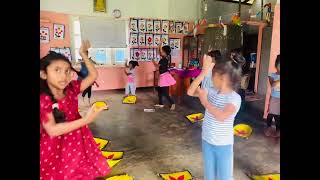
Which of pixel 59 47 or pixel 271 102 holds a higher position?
pixel 59 47

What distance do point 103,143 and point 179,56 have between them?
593mm

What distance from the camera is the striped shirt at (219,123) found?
37.4 inches

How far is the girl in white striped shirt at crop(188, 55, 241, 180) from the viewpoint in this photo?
0.93 m

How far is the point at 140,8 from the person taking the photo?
1.10m

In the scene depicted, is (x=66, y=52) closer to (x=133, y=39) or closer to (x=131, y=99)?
(x=133, y=39)

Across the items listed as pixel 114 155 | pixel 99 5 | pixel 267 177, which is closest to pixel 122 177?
pixel 114 155

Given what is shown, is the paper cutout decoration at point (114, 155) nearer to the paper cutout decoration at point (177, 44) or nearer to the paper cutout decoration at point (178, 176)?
the paper cutout decoration at point (178, 176)

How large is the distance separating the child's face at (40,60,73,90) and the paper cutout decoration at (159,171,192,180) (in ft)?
2.38

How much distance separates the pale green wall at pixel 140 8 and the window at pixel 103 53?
0.06m

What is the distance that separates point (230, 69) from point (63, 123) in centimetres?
57

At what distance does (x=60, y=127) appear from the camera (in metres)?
0.84
